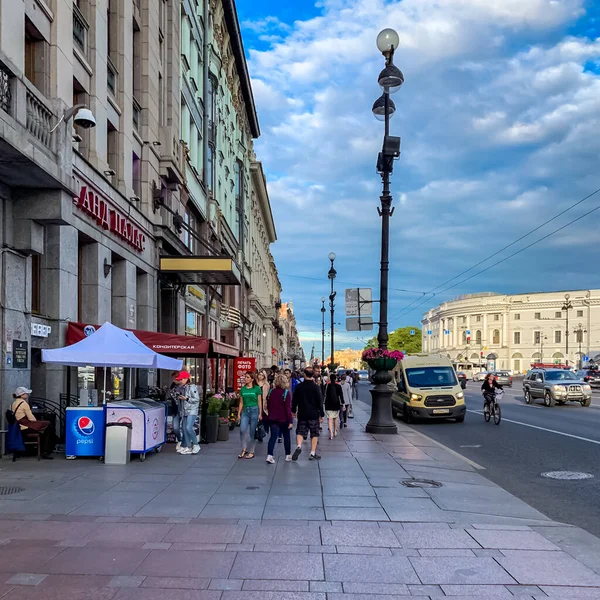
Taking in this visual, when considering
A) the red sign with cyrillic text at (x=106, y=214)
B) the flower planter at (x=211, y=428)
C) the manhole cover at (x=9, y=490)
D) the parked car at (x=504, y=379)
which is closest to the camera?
the manhole cover at (x=9, y=490)

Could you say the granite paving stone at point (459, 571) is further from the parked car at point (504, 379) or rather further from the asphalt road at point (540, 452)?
the parked car at point (504, 379)

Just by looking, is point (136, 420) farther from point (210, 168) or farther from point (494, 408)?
point (210, 168)

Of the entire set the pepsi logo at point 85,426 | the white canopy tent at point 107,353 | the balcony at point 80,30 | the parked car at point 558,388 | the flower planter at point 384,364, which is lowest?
the parked car at point 558,388

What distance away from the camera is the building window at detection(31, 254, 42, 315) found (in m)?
14.0

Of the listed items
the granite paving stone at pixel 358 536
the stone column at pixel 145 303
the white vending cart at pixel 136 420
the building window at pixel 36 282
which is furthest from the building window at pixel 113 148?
the granite paving stone at pixel 358 536

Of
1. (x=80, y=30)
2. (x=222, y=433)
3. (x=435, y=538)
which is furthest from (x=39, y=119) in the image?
(x=435, y=538)

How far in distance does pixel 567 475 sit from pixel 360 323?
365 inches

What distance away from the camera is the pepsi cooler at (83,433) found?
12102mm

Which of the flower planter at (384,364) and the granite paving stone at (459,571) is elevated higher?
the flower planter at (384,364)

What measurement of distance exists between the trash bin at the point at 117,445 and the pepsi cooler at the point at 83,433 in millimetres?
417

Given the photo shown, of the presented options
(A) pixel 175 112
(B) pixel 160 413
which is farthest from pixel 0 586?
(A) pixel 175 112

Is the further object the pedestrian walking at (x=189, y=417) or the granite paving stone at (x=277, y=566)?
the pedestrian walking at (x=189, y=417)

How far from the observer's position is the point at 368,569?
575 cm

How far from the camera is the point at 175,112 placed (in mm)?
25500
